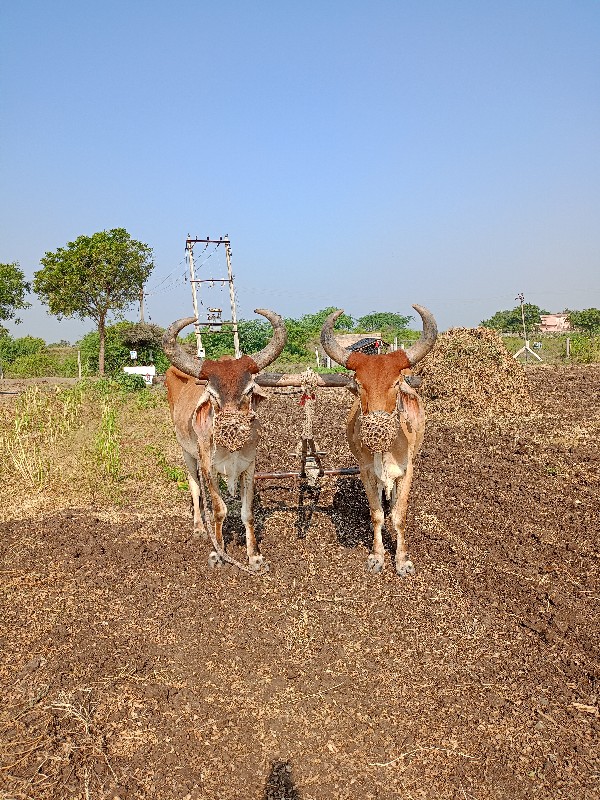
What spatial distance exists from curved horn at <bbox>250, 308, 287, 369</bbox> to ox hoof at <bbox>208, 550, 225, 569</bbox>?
2261 millimetres

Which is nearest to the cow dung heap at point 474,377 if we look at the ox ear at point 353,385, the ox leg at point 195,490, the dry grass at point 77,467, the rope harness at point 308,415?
the dry grass at point 77,467

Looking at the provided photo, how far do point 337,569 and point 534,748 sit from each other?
2.98 meters

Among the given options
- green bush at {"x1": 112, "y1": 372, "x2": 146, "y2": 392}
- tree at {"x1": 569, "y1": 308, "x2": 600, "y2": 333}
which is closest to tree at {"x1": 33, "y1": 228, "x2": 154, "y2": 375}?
green bush at {"x1": 112, "y1": 372, "x2": 146, "y2": 392}

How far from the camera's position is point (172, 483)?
10117 mm

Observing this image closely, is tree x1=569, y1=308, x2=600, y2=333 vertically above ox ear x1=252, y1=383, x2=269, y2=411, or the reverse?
tree x1=569, y1=308, x2=600, y2=333

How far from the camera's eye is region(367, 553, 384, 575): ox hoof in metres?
6.41

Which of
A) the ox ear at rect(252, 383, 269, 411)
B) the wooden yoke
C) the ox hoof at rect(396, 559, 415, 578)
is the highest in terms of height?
the wooden yoke

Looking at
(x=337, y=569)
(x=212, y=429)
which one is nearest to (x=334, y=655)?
(x=337, y=569)

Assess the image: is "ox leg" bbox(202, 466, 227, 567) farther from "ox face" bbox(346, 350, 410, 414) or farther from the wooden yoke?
"ox face" bbox(346, 350, 410, 414)

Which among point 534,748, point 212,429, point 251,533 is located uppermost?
point 212,429

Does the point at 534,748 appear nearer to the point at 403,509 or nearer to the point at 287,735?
the point at 287,735

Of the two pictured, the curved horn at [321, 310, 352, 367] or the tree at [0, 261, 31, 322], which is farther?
the tree at [0, 261, 31, 322]

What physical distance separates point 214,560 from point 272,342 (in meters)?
2.60

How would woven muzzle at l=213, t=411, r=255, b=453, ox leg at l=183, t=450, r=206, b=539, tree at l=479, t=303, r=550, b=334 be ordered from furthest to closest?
tree at l=479, t=303, r=550, b=334
ox leg at l=183, t=450, r=206, b=539
woven muzzle at l=213, t=411, r=255, b=453
